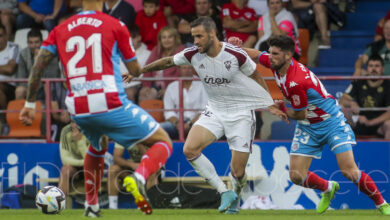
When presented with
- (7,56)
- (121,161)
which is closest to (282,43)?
(121,161)

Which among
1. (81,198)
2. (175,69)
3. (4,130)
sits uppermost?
(175,69)

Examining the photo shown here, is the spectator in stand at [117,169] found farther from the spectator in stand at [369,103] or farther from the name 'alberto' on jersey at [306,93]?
the name 'alberto' on jersey at [306,93]

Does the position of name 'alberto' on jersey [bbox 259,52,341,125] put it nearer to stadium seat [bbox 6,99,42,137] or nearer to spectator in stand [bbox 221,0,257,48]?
spectator in stand [bbox 221,0,257,48]

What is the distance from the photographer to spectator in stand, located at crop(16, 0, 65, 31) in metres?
15.1

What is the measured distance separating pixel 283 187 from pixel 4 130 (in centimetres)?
442

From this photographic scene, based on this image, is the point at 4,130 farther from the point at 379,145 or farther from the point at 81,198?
the point at 379,145

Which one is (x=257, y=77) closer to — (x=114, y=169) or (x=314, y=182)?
(x=314, y=182)

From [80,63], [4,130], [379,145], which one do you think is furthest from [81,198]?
[80,63]

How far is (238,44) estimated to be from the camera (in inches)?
388

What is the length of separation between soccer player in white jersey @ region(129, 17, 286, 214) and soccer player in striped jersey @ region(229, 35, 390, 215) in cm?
35

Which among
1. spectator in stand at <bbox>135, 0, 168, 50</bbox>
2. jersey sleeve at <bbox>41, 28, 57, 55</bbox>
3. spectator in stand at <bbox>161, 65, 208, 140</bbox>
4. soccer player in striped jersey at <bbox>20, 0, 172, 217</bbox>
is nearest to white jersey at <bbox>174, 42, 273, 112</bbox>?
soccer player in striped jersey at <bbox>20, 0, 172, 217</bbox>

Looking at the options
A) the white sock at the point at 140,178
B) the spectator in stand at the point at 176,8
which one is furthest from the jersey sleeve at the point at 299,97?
the spectator in stand at the point at 176,8

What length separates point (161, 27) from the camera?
46.9 ft

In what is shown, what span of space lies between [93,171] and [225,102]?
2.14 metres
